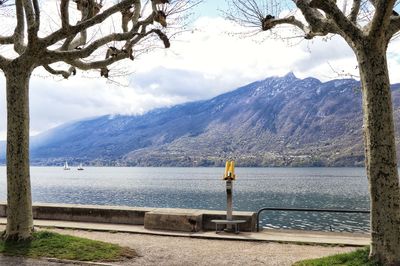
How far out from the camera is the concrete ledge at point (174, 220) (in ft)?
45.3

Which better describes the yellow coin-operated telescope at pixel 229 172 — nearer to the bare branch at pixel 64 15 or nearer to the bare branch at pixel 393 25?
the bare branch at pixel 64 15

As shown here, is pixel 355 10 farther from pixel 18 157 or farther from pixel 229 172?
pixel 18 157

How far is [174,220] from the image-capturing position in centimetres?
1395

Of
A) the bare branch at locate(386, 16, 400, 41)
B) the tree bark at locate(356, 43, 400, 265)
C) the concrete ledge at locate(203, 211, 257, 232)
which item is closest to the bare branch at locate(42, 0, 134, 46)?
the tree bark at locate(356, 43, 400, 265)

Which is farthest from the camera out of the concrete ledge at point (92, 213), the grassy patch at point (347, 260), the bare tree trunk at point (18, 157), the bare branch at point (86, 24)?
the concrete ledge at point (92, 213)

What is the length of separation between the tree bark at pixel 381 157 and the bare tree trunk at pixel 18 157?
305 inches

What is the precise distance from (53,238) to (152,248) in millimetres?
2352

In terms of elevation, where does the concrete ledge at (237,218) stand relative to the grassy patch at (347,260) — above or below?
above

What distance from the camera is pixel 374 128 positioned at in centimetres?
854

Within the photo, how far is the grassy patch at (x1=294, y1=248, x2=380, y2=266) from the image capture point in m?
8.68

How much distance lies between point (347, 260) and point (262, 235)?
172 inches

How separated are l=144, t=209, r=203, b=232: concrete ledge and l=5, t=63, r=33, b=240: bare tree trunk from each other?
391 cm

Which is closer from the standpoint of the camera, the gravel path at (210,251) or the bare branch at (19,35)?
the gravel path at (210,251)

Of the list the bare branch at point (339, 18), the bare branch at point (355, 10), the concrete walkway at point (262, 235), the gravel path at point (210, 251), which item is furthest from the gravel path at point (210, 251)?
the bare branch at point (355, 10)
